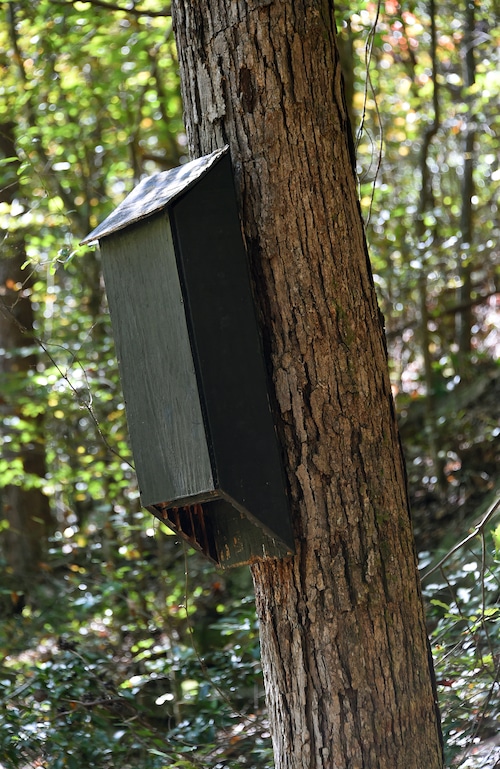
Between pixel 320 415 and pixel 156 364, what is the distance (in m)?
0.40

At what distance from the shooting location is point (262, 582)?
76.2 inches

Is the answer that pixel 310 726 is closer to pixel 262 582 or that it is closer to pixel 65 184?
pixel 262 582

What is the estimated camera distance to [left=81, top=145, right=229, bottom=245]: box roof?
5.95 ft

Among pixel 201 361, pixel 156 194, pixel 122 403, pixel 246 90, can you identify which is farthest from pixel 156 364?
pixel 122 403

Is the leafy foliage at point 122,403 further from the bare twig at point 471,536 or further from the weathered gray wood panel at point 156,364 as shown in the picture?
the weathered gray wood panel at point 156,364

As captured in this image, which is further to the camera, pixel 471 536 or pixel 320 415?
pixel 471 536

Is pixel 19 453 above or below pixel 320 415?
below

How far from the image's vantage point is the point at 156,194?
1.90m

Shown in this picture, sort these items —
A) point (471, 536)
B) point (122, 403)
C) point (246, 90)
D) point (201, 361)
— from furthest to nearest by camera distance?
point (122, 403)
point (471, 536)
point (246, 90)
point (201, 361)

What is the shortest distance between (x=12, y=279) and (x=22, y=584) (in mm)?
2228

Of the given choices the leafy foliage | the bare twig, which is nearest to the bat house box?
the bare twig

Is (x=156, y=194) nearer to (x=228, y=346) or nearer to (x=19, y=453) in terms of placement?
(x=228, y=346)

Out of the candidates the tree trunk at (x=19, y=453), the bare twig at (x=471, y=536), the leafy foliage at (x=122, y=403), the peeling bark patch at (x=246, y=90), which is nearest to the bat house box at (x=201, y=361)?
the peeling bark patch at (x=246, y=90)

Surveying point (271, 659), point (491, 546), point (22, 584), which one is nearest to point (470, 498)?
point (491, 546)
